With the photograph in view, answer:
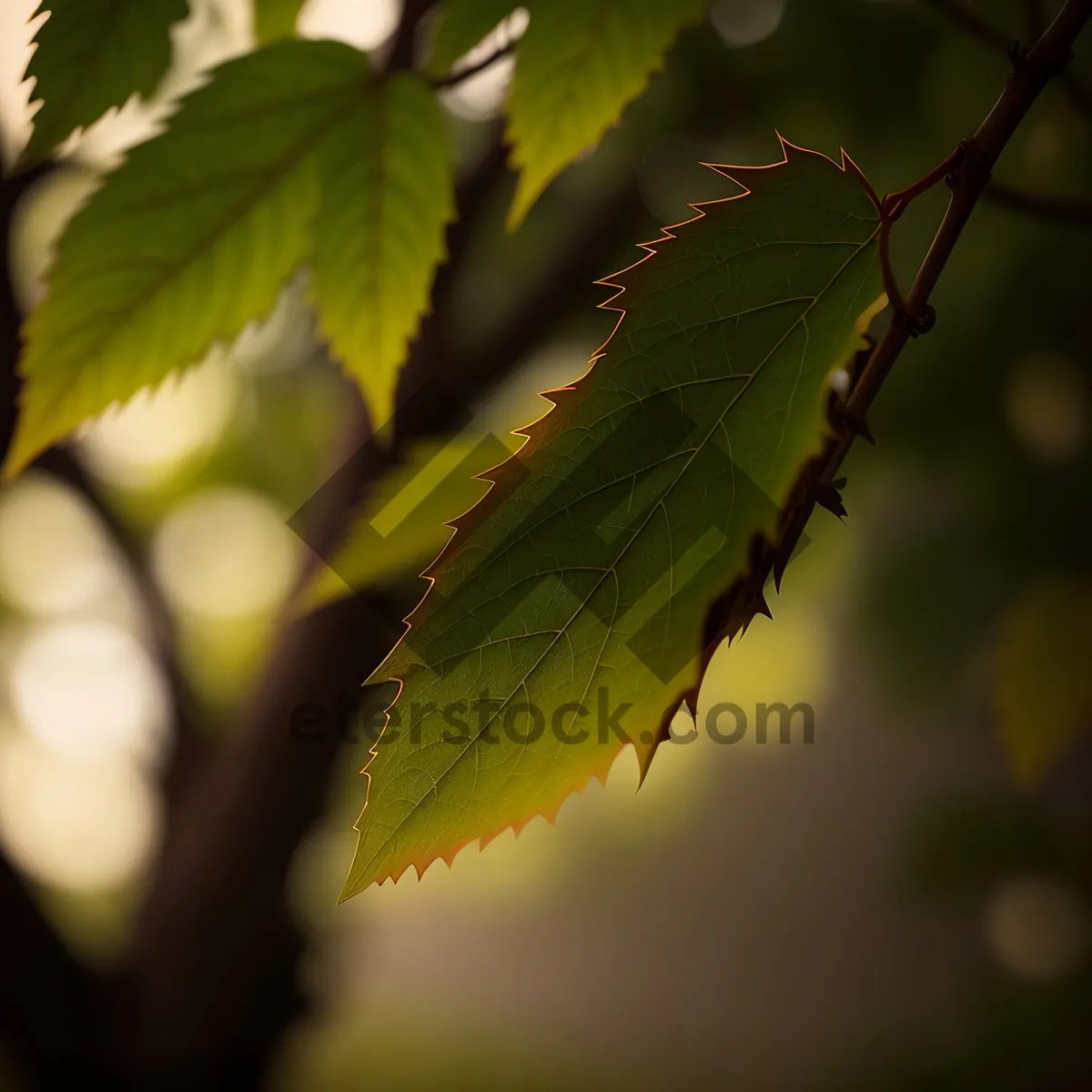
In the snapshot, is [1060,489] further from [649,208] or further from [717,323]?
[717,323]

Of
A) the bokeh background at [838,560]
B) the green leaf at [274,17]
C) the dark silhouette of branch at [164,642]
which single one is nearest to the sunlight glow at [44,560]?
the bokeh background at [838,560]

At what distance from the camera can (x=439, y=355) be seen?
2.78ft

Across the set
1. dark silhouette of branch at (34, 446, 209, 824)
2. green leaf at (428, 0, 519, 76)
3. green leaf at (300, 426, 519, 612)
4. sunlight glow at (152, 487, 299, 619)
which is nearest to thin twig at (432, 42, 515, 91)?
green leaf at (428, 0, 519, 76)

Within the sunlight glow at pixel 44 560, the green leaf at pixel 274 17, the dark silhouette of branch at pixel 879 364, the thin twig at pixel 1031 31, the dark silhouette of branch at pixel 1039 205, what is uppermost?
the green leaf at pixel 274 17

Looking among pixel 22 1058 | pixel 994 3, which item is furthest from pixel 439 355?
pixel 22 1058

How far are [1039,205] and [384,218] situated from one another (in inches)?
8.5

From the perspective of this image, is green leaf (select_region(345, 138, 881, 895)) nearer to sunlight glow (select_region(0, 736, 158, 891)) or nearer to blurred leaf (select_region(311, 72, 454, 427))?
blurred leaf (select_region(311, 72, 454, 427))

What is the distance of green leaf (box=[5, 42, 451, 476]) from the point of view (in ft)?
0.94

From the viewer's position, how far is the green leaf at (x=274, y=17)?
36 centimetres

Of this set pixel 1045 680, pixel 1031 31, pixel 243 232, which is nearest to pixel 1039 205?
pixel 1031 31

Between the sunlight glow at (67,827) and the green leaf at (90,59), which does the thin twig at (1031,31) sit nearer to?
the green leaf at (90,59)

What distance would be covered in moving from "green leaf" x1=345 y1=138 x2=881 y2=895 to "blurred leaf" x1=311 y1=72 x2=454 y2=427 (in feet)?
0.47

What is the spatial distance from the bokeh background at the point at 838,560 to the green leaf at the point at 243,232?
0.08 feet

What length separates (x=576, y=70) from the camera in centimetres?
29
